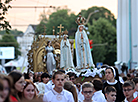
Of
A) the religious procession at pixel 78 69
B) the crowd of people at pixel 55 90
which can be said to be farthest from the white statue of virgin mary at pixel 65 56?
the crowd of people at pixel 55 90

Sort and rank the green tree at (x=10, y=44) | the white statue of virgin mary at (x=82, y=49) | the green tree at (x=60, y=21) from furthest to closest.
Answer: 1. the green tree at (x=10, y=44)
2. the green tree at (x=60, y=21)
3. the white statue of virgin mary at (x=82, y=49)

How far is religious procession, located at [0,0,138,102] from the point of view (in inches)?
200

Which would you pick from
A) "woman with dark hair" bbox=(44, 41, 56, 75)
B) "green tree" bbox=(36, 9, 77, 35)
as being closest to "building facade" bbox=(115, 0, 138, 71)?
"woman with dark hair" bbox=(44, 41, 56, 75)

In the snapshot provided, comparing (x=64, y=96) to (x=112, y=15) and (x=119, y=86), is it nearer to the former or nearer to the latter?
(x=119, y=86)

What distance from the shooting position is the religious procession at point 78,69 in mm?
5086

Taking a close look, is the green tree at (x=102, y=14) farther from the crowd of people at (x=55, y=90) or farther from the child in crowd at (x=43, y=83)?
the crowd of people at (x=55, y=90)

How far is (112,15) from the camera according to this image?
62250mm

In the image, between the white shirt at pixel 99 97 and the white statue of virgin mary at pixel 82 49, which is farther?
the white statue of virgin mary at pixel 82 49

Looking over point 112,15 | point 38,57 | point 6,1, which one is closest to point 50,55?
point 38,57

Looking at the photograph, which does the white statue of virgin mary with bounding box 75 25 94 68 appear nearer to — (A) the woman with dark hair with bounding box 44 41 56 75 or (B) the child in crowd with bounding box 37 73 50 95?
(B) the child in crowd with bounding box 37 73 50 95

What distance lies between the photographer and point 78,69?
14.5 meters

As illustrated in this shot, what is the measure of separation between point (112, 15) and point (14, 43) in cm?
2109

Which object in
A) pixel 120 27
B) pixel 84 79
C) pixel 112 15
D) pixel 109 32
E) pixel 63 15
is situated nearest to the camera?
pixel 84 79

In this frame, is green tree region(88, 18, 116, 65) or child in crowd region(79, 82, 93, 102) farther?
green tree region(88, 18, 116, 65)
